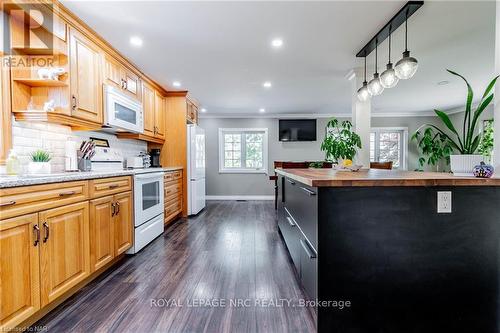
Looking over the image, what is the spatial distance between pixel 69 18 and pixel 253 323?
9.48 ft

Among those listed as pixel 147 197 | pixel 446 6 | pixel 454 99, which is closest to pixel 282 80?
pixel 446 6

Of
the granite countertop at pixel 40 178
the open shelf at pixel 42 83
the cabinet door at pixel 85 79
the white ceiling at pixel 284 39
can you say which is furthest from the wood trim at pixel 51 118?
the white ceiling at pixel 284 39

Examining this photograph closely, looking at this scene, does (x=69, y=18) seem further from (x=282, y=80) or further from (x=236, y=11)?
(x=282, y=80)

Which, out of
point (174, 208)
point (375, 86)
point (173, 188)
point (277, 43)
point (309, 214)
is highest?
point (277, 43)

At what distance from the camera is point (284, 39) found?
2.54 meters

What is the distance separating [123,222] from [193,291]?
→ 3.56 feet

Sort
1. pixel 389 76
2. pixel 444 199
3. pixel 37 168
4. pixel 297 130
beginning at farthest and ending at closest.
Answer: pixel 297 130 → pixel 389 76 → pixel 37 168 → pixel 444 199

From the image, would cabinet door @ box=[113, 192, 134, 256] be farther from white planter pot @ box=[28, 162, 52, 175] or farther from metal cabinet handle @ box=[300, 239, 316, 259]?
metal cabinet handle @ box=[300, 239, 316, 259]

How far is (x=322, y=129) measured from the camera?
676 centimetres

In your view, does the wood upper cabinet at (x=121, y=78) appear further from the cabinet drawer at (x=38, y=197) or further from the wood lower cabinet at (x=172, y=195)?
the cabinet drawer at (x=38, y=197)

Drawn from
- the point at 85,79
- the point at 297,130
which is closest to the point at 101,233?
the point at 85,79

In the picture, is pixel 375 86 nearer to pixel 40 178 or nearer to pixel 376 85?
pixel 376 85

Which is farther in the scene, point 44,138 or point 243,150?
point 243,150

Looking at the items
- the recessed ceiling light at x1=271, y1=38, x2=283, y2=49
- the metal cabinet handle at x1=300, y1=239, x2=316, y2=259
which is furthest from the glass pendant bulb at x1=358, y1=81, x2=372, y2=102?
the metal cabinet handle at x1=300, y1=239, x2=316, y2=259
